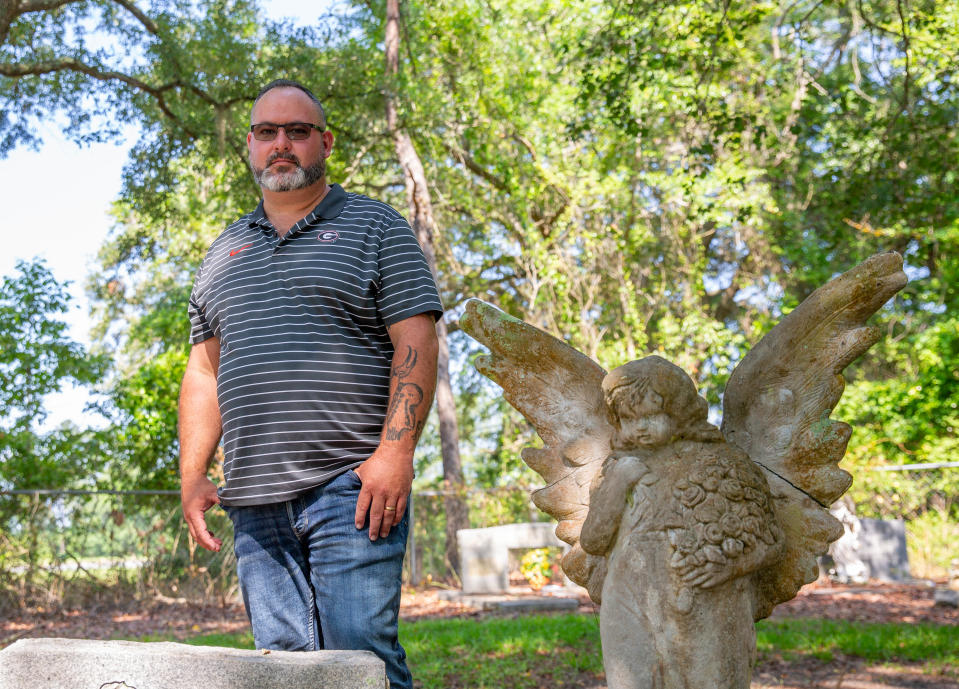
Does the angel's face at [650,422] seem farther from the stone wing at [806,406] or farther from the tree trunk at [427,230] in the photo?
the tree trunk at [427,230]

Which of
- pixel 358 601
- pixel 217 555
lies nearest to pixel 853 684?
pixel 358 601

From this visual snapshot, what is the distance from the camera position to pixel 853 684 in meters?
5.29

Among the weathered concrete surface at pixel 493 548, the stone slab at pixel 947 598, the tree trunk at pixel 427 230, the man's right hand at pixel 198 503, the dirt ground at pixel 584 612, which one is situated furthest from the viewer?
the tree trunk at pixel 427 230

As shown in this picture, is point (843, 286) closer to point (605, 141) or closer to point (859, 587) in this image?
point (859, 587)

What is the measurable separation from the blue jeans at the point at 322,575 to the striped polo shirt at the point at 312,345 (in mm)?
65

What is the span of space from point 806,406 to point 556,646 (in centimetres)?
375

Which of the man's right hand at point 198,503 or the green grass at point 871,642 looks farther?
the green grass at point 871,642

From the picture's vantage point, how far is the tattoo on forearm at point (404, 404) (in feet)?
7.26

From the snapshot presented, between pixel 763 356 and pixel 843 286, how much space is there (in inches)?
15.1

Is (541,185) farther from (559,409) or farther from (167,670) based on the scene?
(167,670)

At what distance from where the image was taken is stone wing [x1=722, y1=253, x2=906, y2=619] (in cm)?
303

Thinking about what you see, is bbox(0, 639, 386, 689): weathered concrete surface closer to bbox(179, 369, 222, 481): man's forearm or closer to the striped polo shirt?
the striped polo shirt

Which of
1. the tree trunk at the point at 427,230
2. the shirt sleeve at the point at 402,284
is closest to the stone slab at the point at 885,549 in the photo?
the tree trunk at the point at 427,230

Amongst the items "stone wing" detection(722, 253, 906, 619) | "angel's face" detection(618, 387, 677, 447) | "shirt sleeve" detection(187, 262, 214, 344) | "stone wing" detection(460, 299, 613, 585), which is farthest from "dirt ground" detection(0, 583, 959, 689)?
"shirt sleeve" detection(187, 262, 214, 344)
